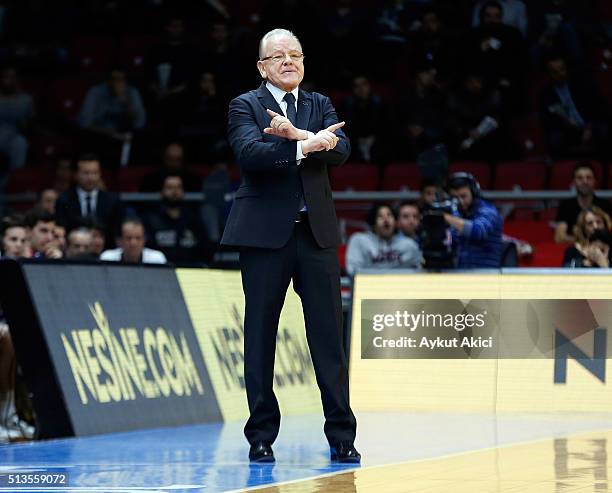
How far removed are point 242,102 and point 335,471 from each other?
197 centimetres

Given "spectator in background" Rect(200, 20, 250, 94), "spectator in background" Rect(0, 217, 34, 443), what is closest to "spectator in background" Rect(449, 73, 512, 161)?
"spectator in background" Rect(200, 20, 250, 94)

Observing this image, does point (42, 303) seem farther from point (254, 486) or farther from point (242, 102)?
point (254, 486)

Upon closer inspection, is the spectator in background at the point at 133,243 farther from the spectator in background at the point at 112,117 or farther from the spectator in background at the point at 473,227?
the spectator in background at the point at 112,117

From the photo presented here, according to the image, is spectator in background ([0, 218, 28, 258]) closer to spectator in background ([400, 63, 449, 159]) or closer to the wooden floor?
the wooden floor

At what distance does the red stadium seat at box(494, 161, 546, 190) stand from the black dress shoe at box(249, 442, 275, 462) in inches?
345

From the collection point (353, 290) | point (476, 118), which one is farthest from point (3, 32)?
point (353, 290)

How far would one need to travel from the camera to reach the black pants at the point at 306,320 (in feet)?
22.8

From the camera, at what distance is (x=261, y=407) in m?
7.00

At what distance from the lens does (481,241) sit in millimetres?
11352

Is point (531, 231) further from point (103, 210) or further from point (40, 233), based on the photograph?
point (40, 233)

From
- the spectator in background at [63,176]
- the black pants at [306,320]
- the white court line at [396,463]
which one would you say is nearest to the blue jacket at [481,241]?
the white court line at [396,463]

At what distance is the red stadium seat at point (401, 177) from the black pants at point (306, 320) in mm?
8629

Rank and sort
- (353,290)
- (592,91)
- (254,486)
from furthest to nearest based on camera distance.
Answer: (592,91) < (353,290) < (254,486)

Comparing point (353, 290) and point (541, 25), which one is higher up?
point (541, 25)
